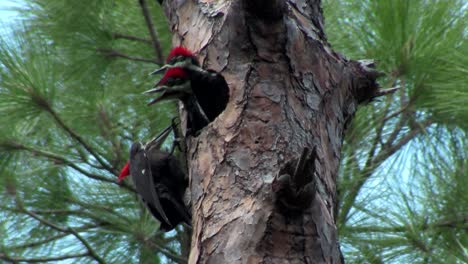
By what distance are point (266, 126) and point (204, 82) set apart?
32cm

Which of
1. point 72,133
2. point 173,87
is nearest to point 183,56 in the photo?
point 173,87

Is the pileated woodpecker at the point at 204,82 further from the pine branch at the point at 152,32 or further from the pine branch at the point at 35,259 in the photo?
the pine branch at the point at 35,259

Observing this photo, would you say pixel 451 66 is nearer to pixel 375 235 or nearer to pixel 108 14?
pixel 375 235

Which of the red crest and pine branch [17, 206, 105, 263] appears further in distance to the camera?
pine branch [17, 206, 105, 263]

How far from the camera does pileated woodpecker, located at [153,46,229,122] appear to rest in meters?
1.79

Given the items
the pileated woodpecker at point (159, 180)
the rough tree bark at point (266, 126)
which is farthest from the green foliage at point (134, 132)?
the rough tree bark at point (266, 126)

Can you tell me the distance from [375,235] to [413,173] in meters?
0.27

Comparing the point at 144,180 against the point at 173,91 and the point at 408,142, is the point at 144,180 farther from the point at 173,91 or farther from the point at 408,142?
the point at 408,142

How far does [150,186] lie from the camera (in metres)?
2.16

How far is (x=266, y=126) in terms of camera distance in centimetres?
158

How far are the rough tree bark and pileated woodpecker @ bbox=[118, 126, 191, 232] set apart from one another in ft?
1.46

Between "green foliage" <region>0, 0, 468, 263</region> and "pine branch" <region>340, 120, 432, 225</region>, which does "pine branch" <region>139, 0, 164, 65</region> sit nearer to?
"green foliage" <region>0, 0, 468, 263</region>

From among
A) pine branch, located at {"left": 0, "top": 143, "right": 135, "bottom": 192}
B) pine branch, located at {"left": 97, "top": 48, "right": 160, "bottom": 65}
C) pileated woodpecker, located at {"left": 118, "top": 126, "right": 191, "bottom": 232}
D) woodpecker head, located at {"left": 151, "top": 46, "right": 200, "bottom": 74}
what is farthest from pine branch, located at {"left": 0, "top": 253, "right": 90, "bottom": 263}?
woodpecker head, located at {"left": 151, "top": 46, "right": 200, "bottom": 74}

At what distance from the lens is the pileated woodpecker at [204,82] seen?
1.79 m
